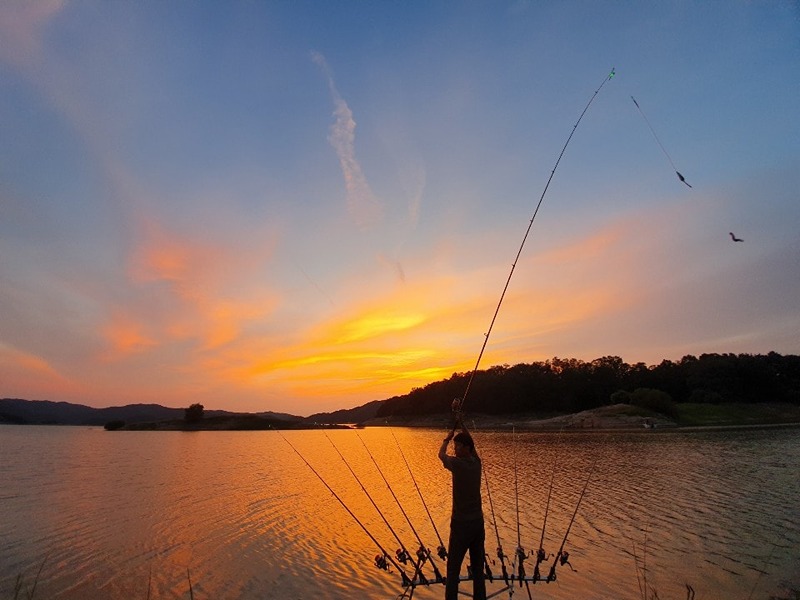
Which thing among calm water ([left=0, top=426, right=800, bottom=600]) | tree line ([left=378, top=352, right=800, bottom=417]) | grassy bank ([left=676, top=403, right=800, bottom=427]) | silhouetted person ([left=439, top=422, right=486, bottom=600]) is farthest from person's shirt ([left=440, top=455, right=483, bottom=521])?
tree line ([left=378, top=352, right=800, bottom=417])

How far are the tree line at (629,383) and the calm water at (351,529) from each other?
86.1m

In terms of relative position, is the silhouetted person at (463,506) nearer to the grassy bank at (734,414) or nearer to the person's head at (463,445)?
the person's head at (463,445)

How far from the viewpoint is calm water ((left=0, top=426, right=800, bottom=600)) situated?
38.3ft

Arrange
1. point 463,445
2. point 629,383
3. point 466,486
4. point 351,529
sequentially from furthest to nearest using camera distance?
point 629,383 < point 351,529 < point 463,445 < point 466,486

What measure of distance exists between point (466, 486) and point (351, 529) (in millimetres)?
11398

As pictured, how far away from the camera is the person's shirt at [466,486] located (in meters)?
7.83

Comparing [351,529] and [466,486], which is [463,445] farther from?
[351,529]

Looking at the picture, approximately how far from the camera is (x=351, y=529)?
57.7ft

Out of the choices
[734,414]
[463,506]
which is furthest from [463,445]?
[734,414]

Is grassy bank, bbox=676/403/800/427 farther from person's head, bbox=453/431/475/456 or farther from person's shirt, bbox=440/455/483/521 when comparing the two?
person's head, bbox=453/431/475/456

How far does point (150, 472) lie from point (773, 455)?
45585 mm

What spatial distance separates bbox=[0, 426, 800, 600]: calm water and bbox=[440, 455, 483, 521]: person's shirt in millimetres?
3892

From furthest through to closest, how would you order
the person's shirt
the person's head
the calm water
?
the calm water, the person's head, the person's shirt

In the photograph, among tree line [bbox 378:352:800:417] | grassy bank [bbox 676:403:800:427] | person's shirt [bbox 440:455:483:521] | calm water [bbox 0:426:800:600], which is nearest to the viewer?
person's shirt [bbox 440:455:483:521]
